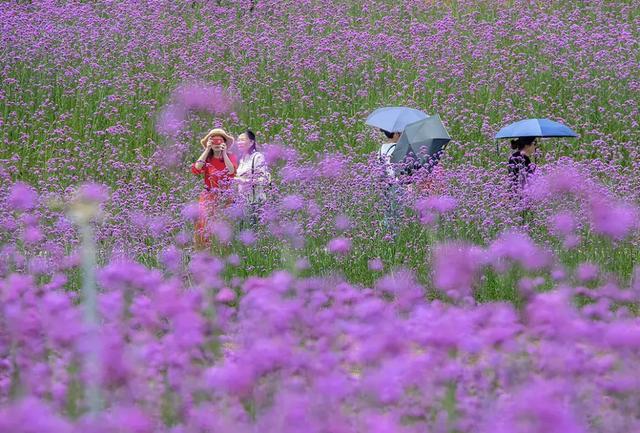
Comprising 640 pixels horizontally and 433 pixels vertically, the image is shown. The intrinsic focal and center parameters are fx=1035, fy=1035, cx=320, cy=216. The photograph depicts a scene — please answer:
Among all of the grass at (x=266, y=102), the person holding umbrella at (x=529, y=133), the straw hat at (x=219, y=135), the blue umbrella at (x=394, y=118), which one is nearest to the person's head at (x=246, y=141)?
the straw hat at (x=219, y=135)

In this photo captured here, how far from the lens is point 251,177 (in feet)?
26.3

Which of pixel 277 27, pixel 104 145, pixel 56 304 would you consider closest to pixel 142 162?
pixel 104 145

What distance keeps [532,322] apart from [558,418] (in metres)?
0.73

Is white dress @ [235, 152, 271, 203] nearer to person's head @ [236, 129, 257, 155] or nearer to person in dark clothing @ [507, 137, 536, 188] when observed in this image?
person's head @ [236, 129, 257, 155]

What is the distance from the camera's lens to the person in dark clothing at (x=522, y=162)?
317 inches

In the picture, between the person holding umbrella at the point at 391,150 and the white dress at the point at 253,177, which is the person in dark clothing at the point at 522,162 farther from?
the white dress at the point at 253,177

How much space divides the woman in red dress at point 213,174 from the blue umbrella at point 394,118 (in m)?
1.37

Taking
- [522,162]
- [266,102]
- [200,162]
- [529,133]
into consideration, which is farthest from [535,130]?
[266,102]

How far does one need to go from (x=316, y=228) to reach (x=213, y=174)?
1.35m

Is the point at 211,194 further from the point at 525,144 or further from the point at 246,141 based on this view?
the point at 525,144

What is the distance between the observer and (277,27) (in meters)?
15.5

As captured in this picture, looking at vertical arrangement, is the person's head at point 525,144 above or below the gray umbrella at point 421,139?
below

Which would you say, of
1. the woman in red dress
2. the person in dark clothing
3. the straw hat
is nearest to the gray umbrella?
the person in dark clothing

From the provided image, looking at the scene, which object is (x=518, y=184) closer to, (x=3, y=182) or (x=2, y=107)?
(x=3, y=182)
